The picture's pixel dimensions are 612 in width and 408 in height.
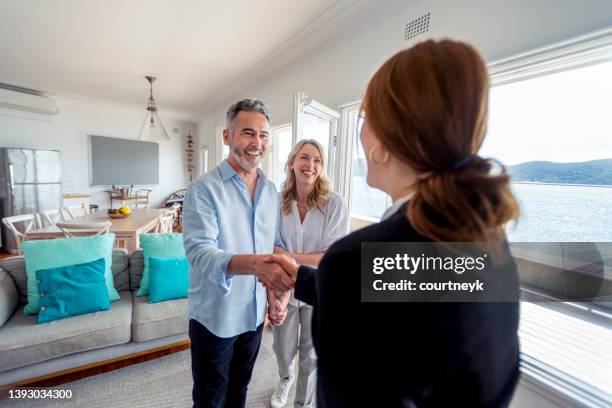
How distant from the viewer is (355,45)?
2.27 m

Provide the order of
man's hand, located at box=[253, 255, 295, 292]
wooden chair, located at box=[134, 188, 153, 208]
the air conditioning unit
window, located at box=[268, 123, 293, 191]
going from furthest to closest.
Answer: wooden chair, located at box=[134, 188, 153, 208] → the air conditioning unit → window, located at box=[268, 123, 293, 191] → man's hand, located at box=[253, 255, 295, 292]

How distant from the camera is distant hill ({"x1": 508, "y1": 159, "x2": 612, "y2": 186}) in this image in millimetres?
1214

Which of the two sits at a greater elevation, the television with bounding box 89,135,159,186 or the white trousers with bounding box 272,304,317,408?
the television with bounding box 89,135,159,186

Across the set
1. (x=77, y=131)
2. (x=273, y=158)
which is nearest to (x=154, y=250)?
(x=273, y=158)

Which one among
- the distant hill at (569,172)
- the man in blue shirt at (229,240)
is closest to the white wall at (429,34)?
the distant hill at (569,172)

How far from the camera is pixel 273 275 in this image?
81 cm

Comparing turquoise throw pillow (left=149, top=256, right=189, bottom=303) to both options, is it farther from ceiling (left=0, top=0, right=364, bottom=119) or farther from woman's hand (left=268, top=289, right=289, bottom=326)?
ceiling (left=0, top=0, right=364, bottom=119)

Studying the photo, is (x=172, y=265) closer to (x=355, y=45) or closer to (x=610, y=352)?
(x=355, y=45)

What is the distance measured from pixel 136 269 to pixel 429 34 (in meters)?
2.93

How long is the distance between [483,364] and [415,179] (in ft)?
1.07

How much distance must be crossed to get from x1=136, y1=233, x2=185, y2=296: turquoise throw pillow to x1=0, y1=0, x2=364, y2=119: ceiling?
1976mm

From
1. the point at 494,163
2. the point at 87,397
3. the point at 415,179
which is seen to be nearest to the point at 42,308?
the point at 87,397

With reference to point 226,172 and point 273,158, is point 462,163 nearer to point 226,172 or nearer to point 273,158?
point 226,172

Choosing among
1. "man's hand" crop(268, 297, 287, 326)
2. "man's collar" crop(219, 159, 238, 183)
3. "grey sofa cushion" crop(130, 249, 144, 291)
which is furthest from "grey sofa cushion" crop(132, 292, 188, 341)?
"man's collar" crop(219, 159, 238, 183)
